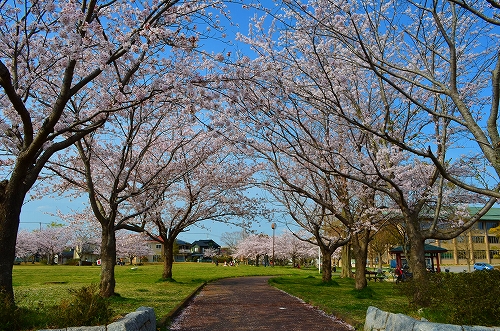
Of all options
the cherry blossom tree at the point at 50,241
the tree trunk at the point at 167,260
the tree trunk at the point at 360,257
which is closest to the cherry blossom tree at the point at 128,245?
the tree trunk at the point at 167,260

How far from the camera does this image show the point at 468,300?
658cm

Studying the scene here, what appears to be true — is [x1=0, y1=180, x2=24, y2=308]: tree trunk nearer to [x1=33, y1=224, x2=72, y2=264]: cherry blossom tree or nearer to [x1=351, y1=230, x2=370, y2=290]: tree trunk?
[x1=351, y1=230, x2=370, y2=290]: tree trunk

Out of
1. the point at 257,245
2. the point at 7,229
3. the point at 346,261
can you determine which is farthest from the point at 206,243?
the point at 7,229

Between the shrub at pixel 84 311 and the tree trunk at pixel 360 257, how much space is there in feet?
40.0

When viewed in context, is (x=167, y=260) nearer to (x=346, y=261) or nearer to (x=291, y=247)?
(x=346, y=261)

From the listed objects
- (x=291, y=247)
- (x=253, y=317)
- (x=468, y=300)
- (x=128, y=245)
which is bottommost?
(x=253, y=317)

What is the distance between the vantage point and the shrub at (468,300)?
21.0ft

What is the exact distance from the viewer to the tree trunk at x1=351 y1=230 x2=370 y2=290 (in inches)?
661

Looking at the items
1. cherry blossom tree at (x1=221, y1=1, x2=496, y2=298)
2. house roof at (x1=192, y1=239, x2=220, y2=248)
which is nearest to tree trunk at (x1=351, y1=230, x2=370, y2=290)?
cherry blossom tree at (x1=221, y1=1, x2=496, y2=298)

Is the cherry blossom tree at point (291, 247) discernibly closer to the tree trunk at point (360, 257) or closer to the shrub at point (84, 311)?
the tree trunk at point (360, 257)

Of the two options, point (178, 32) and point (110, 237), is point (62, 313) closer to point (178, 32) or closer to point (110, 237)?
point (178, 32)

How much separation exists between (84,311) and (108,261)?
6.52m

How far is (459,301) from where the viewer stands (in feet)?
22.0

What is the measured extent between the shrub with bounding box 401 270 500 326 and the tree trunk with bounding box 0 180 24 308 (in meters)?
6.99
